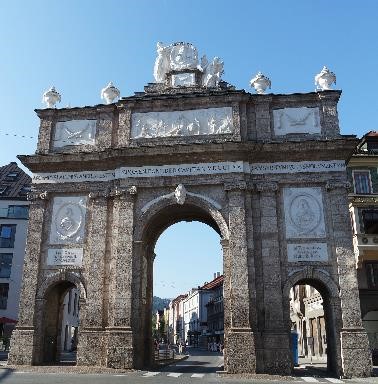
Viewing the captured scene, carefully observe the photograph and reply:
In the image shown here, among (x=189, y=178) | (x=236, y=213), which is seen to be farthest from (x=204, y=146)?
(x=236, y=213)

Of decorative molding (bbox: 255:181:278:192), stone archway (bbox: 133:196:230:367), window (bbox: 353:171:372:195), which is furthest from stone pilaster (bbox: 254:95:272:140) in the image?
window (bbox: 353:171:372:195)

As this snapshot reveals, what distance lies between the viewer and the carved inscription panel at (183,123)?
24.6 m

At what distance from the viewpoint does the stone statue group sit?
26.4 metres

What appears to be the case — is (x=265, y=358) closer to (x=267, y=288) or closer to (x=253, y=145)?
(x=267, y=288)

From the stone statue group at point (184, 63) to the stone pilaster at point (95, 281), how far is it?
8.28 m

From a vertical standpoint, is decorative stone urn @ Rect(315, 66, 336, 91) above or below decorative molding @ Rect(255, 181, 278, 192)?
above

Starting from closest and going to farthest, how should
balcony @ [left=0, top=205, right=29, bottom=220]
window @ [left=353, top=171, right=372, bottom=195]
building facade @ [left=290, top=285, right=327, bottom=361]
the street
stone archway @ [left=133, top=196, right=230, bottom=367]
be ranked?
1. the street
2. stone archway @ [left=133, top=196, right=230, bottom=367]
3. window @ [left=353, top=171, right=372, bottom=195]
4. building facade @ [left=290, top=285, right=327, bottom=361]
5. balcony @ [left=0, top=205, right=29, bottom=220]

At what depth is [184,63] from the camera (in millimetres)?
26625

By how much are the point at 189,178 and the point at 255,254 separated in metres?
5.22

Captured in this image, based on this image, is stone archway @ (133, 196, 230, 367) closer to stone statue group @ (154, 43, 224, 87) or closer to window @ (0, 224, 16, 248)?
stone statue group @ (154, 43, 224, 87)

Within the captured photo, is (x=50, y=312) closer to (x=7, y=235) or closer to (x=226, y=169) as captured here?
(x=226, y=169)

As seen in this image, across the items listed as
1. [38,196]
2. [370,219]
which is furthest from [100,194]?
[370,219]

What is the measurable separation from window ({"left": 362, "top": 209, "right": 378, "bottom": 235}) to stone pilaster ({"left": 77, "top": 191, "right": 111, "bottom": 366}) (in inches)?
684

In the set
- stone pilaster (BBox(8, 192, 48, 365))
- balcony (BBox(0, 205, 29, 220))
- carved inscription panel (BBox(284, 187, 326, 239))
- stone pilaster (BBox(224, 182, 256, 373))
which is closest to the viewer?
stone pilaster (BBox(224, 182, 256, 373))
